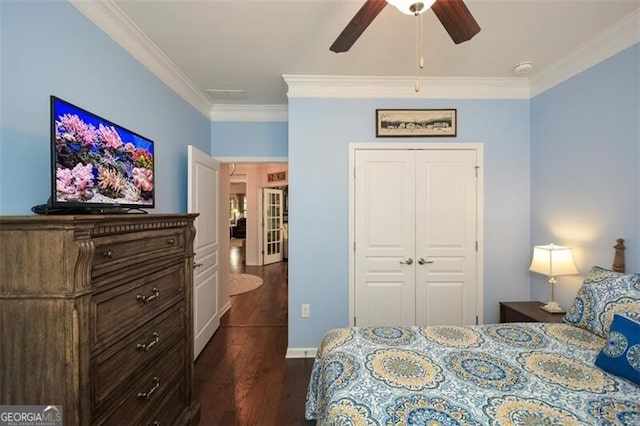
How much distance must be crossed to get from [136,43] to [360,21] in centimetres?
167

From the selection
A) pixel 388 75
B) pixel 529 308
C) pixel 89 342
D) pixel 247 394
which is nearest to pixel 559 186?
pixel 529 308

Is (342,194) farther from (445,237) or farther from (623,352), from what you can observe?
(623,352)

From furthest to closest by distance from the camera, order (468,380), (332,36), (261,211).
Answer: 1. (261,211)
2. (332,36)
3. (468,380)

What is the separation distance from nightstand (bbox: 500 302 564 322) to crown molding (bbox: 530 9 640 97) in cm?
198

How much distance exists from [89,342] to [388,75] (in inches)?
111

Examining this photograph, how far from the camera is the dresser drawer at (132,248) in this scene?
1082mm

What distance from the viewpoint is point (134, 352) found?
4.24 ft

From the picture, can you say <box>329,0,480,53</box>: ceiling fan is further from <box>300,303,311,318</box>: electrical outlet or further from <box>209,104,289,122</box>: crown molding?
<box>300,303,311,318</box>: electrical outlet

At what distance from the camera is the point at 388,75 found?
268cm

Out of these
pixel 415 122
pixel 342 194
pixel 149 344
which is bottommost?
pixel 149 344

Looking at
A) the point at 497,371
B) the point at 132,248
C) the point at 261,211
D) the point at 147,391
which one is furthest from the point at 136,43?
the point at 261,211

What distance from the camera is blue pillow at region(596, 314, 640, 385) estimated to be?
1.26 m

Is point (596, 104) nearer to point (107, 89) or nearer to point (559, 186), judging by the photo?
point (559, 186)

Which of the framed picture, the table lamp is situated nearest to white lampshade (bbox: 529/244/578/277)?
the table lamp
